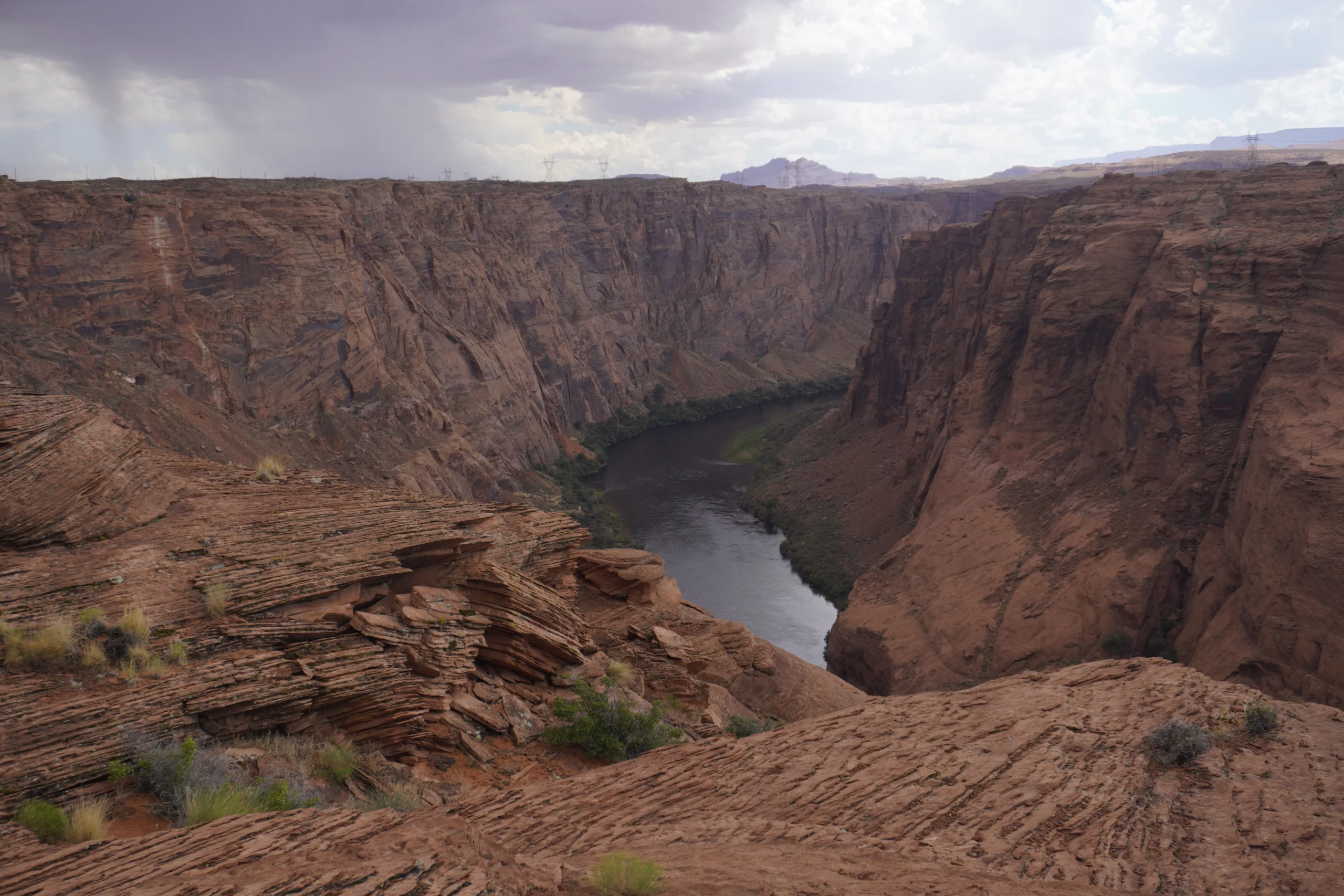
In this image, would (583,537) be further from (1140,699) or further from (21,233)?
(21,233)

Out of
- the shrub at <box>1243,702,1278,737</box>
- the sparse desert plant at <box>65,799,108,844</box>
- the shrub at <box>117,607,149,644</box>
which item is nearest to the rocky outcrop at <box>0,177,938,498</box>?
the shrub at <box>117,607,149,644</box>

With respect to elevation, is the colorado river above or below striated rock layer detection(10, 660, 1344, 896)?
below

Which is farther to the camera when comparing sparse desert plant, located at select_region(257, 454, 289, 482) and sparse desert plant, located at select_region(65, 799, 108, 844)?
sparse desert plant, located at select_region(257, 454, 289, 482)

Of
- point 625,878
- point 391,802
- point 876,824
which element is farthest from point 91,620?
point 876,824

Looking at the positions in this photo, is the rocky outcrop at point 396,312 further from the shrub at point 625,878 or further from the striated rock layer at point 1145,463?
the shrub at point 625,878

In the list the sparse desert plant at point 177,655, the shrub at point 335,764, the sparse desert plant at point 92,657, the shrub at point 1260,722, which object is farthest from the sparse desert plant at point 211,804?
the shrub at point 1260,722

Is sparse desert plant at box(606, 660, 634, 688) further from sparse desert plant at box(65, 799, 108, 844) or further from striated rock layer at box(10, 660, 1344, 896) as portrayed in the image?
sparse desert plant at box(65, 799, 108, 844)

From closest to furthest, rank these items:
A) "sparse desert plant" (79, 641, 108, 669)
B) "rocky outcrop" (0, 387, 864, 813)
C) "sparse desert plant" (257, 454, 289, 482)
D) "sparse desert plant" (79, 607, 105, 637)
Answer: "rocky outcrop" (0, 387, 864, 813), "sparse desert plant" (79, 641, 108, 669), "sparse desert plant" (79, 607, 105, 637), "sparse desert plant" (257, 454, 289, 482)

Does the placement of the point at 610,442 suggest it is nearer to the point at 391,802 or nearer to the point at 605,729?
the point at 605,729
